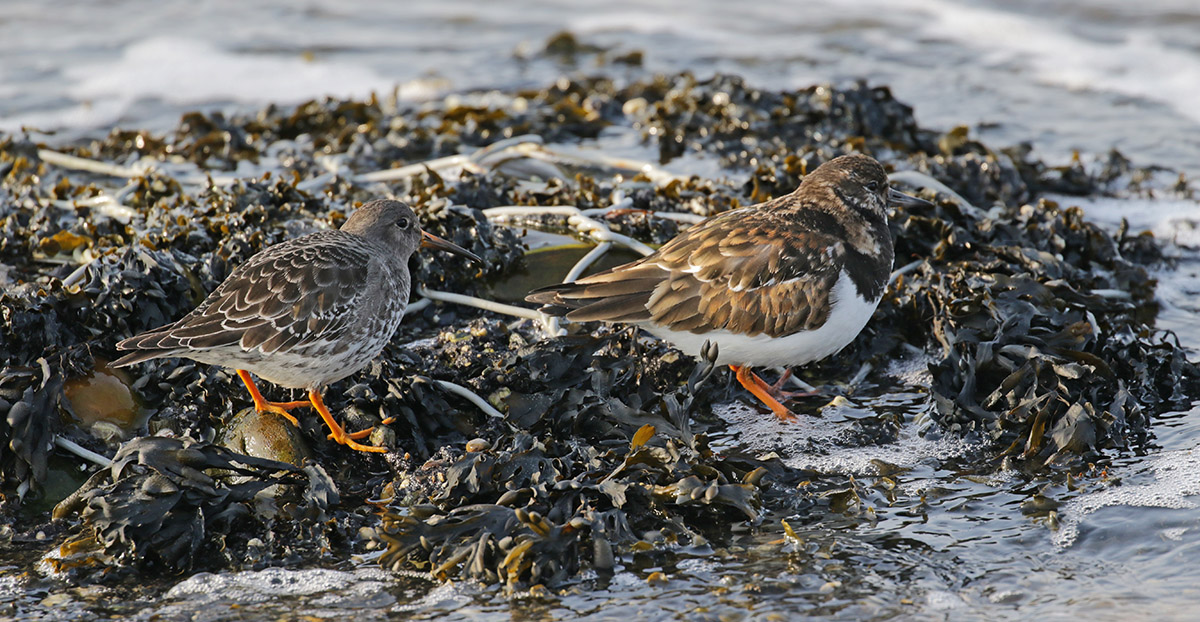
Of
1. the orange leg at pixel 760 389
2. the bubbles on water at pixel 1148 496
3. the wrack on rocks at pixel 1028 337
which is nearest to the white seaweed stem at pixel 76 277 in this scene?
the orange leg at pixel 760 389

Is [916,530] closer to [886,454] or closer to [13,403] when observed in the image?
[886,454]

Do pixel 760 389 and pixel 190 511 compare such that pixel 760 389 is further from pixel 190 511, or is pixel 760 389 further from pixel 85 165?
pixel 85 165

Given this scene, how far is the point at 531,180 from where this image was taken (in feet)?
21.9

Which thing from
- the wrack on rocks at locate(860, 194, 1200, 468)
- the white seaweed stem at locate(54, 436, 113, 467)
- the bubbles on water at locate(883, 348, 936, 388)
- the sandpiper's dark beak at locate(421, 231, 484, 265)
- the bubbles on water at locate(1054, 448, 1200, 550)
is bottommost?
the bubbles on water at locate(1054, 448, 1200, 550)

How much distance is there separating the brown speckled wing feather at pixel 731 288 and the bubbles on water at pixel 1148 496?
1.15 metres

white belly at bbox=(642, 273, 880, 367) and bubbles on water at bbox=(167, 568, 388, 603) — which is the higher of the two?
white belly at bbox=(642, 273, 880, 367)

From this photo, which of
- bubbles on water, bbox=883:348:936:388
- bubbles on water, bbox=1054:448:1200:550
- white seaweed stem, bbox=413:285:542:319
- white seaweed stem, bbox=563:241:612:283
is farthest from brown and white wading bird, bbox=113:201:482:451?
bubbles on water, bbox=1054:448:1200:550

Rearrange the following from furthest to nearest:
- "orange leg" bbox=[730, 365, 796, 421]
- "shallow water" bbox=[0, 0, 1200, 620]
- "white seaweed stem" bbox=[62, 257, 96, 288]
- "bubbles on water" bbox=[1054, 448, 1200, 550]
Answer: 1. "white seaweed stem" bbox=[62, 257, 96, 288]
2. "orange leg" bbox=[730, 365, 796, 421]
3. "bubbles on water" bbox=[1054, 448, 1200, 550]
4. "shallow water" bbox=[0, 0, 1200, 620]

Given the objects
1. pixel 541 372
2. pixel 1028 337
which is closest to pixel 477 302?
pixel 541 372

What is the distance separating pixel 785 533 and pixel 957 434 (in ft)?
3.59

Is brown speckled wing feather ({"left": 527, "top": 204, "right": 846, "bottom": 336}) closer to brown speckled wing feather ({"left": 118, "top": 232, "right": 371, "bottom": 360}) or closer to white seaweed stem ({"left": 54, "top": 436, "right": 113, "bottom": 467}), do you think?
brown speckled wing feather ({"left": 118, "top": 232, "right": 371, "bottom": 360})

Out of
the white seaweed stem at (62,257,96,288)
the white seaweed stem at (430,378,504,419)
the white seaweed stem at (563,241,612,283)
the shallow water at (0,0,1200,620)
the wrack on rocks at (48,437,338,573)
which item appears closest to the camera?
→ the shallow water at (0,0,1200,620)

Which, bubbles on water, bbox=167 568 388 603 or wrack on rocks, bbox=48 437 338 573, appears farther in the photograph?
wrack on rocks, bbox=48 437 338 573

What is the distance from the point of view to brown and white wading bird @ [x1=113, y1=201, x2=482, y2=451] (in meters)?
3.91
